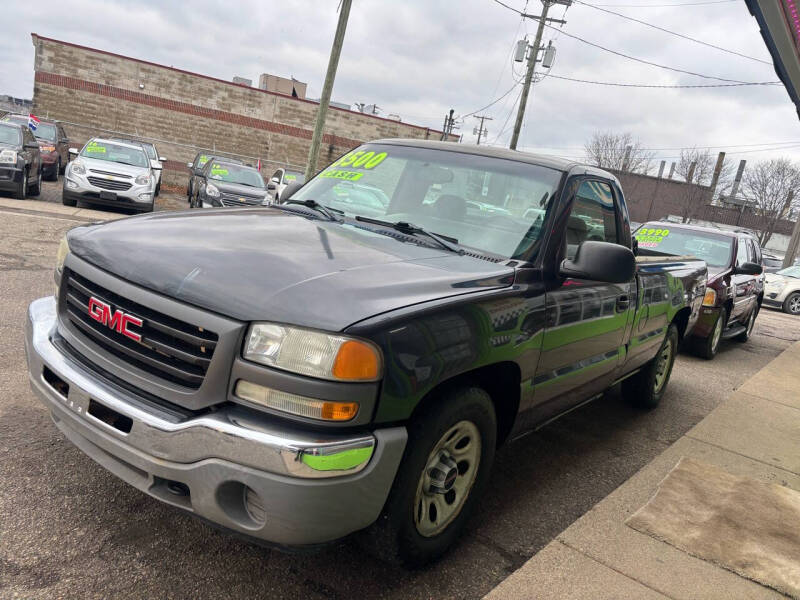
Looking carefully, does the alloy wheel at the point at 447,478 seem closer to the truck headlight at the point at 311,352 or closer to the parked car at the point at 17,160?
the truck headlight at the point at 311,352

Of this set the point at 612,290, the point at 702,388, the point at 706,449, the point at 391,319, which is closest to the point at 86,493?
the point at 391,319

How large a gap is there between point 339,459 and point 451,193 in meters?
1.94

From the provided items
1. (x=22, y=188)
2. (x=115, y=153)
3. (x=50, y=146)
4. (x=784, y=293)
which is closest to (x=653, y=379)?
(x=22, y=188)

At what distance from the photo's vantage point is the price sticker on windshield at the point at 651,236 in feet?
29.9

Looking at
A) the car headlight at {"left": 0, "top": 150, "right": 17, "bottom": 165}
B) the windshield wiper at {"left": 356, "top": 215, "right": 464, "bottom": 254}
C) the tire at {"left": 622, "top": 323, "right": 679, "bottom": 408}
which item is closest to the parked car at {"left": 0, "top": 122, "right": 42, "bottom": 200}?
the car headlight at {"left": 0, "top": 150, "right": 17, "bottom": 165}

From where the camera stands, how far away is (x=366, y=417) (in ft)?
6.98

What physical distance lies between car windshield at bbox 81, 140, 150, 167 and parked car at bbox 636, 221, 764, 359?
36.3ft

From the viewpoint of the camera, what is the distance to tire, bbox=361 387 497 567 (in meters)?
2.34

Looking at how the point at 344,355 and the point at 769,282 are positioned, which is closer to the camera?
the point at 344,355

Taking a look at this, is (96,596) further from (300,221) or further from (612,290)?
(612,290)

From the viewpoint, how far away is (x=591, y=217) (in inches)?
151

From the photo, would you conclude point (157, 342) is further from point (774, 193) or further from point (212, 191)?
point (774, 193)

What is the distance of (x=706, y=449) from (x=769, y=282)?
16439 mm

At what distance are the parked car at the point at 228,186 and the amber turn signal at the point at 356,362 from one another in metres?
12.1
